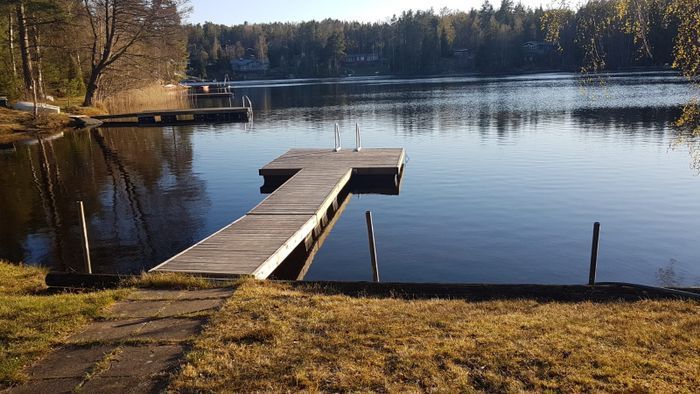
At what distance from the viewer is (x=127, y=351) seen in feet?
18.3

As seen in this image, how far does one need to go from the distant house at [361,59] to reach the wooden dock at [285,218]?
13804 centimetres

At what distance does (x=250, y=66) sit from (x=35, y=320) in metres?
166

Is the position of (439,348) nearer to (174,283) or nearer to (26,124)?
(174,283)

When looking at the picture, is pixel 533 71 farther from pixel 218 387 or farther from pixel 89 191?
pixel 218 387

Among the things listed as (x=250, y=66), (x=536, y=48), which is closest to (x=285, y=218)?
(x=536, y=48)

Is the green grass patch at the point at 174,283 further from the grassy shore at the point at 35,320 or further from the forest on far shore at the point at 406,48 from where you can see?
the forest on far shore at the point at 406,48

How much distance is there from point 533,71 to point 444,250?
109 m

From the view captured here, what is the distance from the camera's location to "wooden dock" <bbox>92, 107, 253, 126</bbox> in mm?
43281

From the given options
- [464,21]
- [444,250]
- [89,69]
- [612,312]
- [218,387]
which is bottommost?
[444,250]

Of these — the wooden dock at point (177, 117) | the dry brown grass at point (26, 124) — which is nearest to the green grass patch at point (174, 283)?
the dry brown grass at point (26, 124)

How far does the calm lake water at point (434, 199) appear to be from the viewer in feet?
40.4

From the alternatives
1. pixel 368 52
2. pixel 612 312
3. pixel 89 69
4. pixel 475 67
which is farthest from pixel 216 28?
pixel 612 312

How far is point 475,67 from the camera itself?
12331cm

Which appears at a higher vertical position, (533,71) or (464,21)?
(464,21)
